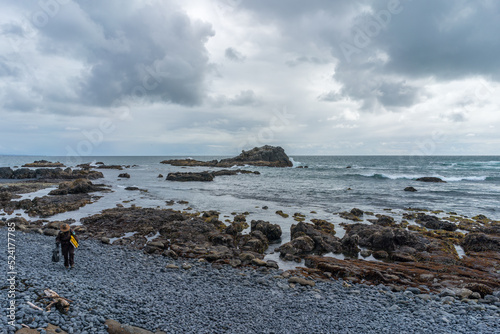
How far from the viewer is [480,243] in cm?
1523

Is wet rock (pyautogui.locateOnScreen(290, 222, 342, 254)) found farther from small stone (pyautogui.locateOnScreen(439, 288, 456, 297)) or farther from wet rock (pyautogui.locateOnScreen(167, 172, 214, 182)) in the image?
wet rock (pyautogui.locateOnScreen(167, 172, 214, 182))

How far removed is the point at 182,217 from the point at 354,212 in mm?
16220

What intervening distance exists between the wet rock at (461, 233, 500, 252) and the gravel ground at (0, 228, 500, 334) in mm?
7837

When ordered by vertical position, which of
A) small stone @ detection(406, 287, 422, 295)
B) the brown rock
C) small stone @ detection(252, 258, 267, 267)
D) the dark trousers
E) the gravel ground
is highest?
the dark trousers

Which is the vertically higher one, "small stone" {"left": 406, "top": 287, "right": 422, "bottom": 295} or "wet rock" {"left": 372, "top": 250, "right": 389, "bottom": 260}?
"small stone" {"left": 406, "top": 287, "right": 422, "bottom": 295}

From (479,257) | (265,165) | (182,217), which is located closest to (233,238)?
(182,217)

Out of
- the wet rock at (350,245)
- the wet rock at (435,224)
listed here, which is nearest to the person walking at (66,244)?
the wet rock at (350,245)

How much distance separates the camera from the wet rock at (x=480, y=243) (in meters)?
14.9

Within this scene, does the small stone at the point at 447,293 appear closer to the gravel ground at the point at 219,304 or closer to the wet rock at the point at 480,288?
the gravel ground at the point at 219,304

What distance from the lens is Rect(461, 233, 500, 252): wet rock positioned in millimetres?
14867

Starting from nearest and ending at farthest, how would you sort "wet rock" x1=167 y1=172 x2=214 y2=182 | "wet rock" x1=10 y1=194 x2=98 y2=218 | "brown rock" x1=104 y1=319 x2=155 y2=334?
"brown rock" x1=104 y1=319 x2=155 y2=334, "wet rock" x1=10 y1=194 x2=98 y2=218, "wet rock" x1=167 y1=172 x2=214 y2=182

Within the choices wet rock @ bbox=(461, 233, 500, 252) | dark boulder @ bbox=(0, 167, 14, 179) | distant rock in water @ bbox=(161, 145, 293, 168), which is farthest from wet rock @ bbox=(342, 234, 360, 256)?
distant rock in water @ bbox=(161, 145, 293, 168)

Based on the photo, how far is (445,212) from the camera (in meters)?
25.3

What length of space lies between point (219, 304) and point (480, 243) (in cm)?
1676
